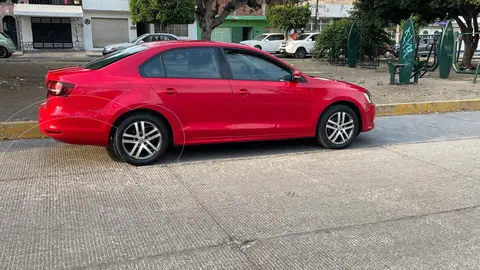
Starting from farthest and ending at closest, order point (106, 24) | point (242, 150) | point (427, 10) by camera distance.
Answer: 1. point (106, 24)
2. point (427, 10)
3. point (242, 150)

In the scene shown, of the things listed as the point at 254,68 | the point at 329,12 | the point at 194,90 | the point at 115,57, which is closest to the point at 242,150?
the point at 254,68

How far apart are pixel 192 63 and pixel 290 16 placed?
29.7m

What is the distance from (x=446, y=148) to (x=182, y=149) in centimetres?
411

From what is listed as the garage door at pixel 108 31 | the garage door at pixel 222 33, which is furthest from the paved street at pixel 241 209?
the garage door at pixel 222 33

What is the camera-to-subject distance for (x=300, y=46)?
29.8 metres

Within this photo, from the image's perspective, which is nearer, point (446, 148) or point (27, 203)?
point (27, 203)

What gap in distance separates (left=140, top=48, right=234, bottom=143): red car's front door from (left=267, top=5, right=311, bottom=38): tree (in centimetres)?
2915

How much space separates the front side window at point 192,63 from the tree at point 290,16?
29049mm

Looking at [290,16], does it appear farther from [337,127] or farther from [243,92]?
[243,92]

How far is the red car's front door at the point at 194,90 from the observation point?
18.6 ft

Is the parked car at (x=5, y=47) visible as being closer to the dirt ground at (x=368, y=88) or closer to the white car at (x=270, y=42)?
the dirt ground at (x=368, y=88)

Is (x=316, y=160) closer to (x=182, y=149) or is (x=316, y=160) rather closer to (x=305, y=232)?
(x=182, y=149)

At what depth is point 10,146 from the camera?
6.53 m

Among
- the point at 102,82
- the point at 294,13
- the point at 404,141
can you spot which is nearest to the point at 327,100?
the point at 404,141
